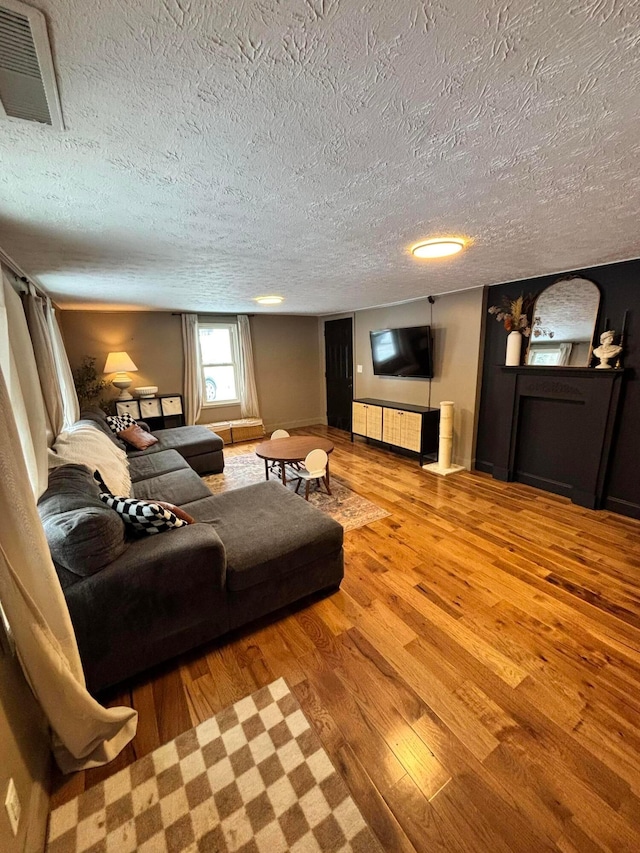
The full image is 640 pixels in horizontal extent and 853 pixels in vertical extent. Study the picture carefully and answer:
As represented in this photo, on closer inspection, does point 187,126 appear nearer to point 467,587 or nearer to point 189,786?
point 189,786

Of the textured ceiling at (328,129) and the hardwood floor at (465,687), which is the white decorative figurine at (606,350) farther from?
the hardwood floor at (465,687)

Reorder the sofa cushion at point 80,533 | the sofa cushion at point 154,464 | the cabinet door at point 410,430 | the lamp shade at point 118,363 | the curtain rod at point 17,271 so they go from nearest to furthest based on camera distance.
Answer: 1. the sofa cushion at point 80,533
2. the curtain rod at point 17,271
3. the sofa cushion at point 154,464
4. the cabinet door at point 410,430
5. the lamp shade at point 118,363

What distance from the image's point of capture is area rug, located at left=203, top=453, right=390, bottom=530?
10.2 ft

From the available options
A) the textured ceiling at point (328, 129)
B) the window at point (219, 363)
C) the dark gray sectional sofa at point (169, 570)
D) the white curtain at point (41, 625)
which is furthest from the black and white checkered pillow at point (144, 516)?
the window at point (219, 363)

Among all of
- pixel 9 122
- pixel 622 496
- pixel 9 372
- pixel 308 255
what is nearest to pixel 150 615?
pixel 9 372

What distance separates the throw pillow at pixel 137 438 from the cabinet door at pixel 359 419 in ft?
9.53

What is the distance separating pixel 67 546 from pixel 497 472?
13.2ft

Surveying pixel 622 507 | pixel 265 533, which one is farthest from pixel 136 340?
pixel 622 507

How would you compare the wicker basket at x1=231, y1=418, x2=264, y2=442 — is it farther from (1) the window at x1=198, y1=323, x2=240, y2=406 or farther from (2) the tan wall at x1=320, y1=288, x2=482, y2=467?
(2) the tan wall at x1=320, y1=288, x2=482, y2=467

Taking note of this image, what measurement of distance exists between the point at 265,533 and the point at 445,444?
2.90m

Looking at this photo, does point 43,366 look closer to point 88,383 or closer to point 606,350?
point 88,383

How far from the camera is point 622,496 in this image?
305cm

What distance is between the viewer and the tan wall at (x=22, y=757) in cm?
93

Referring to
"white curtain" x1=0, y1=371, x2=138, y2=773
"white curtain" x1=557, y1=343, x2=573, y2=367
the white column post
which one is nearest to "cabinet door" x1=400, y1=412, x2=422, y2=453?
the white column post
